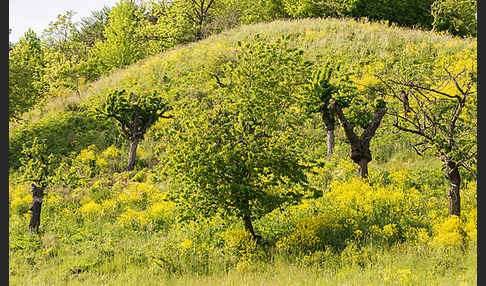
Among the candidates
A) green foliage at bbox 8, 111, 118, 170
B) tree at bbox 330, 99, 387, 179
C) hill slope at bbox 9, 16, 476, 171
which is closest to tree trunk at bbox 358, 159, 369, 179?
tree at bbox 330, 99, 387, 179

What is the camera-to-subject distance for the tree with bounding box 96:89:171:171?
54.0 feet

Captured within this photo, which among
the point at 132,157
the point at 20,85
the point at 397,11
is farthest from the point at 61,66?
the point at 397,11

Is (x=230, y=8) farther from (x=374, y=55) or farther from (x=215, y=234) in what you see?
(x=215, y=234)

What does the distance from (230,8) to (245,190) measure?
33916 mm

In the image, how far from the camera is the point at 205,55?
24.6 metres

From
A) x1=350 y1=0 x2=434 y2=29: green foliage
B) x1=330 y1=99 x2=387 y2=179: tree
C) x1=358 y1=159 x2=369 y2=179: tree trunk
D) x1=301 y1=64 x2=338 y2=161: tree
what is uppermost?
x1=350 y1=0 x2=434 y2=29: green foliage

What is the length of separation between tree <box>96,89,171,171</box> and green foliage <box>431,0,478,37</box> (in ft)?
71.6

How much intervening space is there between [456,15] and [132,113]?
29.2 metres

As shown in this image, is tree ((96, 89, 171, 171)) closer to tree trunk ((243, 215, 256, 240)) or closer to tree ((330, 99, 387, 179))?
tree trunk ((243, 215, 256, 240))

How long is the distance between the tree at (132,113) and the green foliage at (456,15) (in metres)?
21.8

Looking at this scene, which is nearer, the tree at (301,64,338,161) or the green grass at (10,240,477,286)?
the green grass at (10,240,477,286)

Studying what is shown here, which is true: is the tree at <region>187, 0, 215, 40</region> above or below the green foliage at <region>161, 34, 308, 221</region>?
above

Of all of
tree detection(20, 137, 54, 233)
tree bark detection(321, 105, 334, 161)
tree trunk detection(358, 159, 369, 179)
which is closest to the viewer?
tree trunk detection(358, 159, 369, 179)

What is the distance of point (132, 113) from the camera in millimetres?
16875
